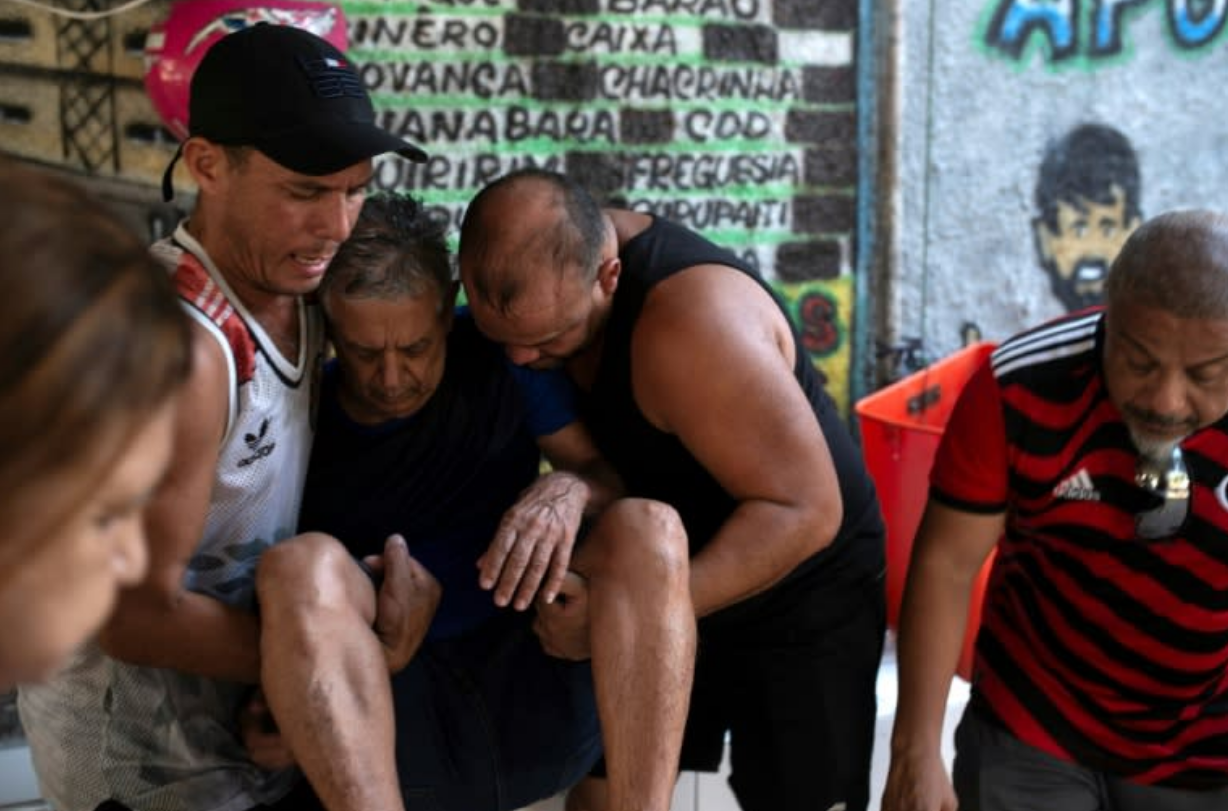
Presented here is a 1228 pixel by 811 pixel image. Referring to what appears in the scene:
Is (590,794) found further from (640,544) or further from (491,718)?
(640,544)

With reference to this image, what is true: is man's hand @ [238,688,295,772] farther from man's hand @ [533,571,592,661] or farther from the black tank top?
the black tank top

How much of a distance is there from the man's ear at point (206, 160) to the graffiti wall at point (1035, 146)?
2.63 m

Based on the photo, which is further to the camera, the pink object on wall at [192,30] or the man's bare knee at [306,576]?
the pink object on wall at [192,30]

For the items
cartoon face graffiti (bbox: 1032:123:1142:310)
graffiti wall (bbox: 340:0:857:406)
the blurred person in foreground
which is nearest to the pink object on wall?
graffiti wall (bbox: 340:0:857:406)

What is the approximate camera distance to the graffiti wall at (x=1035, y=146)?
14.6 ft

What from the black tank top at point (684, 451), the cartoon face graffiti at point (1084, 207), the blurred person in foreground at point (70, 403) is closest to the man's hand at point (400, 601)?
the black tank top at point (684, 451)

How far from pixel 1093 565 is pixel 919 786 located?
1.72 ft

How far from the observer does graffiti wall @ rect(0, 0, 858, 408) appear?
339 centimetres

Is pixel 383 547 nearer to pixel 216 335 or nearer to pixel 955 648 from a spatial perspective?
pixel 216 335

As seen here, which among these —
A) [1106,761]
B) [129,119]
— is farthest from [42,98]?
[1106,761]

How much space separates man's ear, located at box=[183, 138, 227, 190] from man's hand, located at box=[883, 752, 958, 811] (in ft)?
5.38

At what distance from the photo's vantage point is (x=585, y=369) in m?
2.62

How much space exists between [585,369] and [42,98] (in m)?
1.67

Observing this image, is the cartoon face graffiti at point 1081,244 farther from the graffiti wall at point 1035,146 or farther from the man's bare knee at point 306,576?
the man's bare knee at point 306,576
